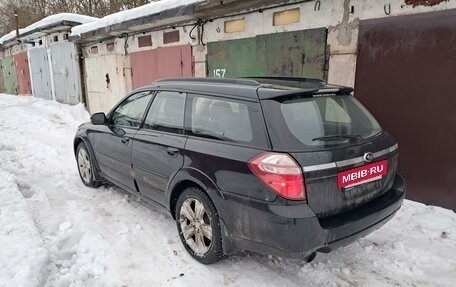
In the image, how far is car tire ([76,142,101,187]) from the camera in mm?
4879

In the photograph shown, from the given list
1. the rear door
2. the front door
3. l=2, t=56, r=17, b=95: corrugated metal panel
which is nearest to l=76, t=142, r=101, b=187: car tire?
the front door

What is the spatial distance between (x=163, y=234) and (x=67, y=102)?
40.2 ft

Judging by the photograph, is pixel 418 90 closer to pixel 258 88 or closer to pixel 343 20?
pixel 343 20

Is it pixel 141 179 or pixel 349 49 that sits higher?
pixel 349 49

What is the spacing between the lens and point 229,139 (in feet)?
9.04

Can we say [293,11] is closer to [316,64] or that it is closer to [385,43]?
[316,64]

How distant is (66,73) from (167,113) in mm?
11785

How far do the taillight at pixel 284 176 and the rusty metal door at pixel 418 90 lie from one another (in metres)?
2.76

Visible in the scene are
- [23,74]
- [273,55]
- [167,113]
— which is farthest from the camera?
[23,74]

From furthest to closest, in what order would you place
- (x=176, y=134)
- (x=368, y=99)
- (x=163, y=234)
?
(x=368, y=99)
(x=163, y=234)
(x=176, y=134)

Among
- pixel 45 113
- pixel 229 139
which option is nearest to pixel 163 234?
pixel 229 139

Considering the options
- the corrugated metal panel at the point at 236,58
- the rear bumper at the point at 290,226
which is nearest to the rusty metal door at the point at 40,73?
the corrugated metal panel at the point at 236,58

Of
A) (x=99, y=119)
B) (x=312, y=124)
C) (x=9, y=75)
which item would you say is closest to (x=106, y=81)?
(x=99, y=119)

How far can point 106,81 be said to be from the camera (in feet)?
37.2
